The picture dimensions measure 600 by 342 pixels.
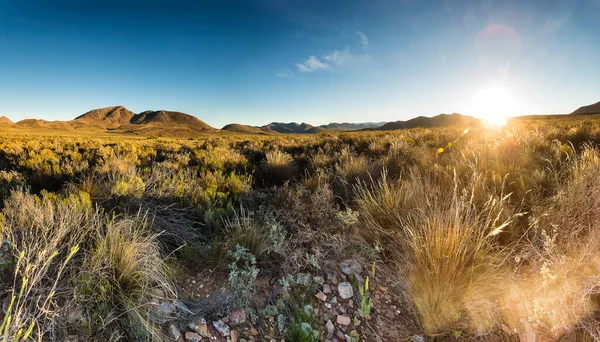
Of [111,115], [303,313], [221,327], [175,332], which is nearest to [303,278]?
[303,313]

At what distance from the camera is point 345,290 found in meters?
2.41

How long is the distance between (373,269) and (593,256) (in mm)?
1681

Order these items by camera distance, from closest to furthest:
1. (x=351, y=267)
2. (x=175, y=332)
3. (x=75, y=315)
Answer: (x=75, y=315) < (x=175, y=332) < (x=351, y=267)

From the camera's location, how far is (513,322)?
2.11 metres

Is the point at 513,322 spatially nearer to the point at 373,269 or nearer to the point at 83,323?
the point at 373,269

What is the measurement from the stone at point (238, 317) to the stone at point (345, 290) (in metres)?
0.83

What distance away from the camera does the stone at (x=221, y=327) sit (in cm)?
200

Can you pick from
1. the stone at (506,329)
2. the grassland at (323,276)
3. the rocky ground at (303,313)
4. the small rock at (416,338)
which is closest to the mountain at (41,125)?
the grassland at (323,276)

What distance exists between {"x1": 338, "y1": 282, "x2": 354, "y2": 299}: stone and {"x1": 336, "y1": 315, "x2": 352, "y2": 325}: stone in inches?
7.2

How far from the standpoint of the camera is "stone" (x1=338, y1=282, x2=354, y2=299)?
2.38 metres

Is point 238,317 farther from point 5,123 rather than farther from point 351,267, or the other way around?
point 5,123

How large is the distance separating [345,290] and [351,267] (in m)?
0.28

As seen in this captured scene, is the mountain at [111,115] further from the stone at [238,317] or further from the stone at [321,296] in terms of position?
the stone at [321,296]

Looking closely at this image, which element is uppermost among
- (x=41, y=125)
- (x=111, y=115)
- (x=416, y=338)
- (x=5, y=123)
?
(x=111, y=115)
